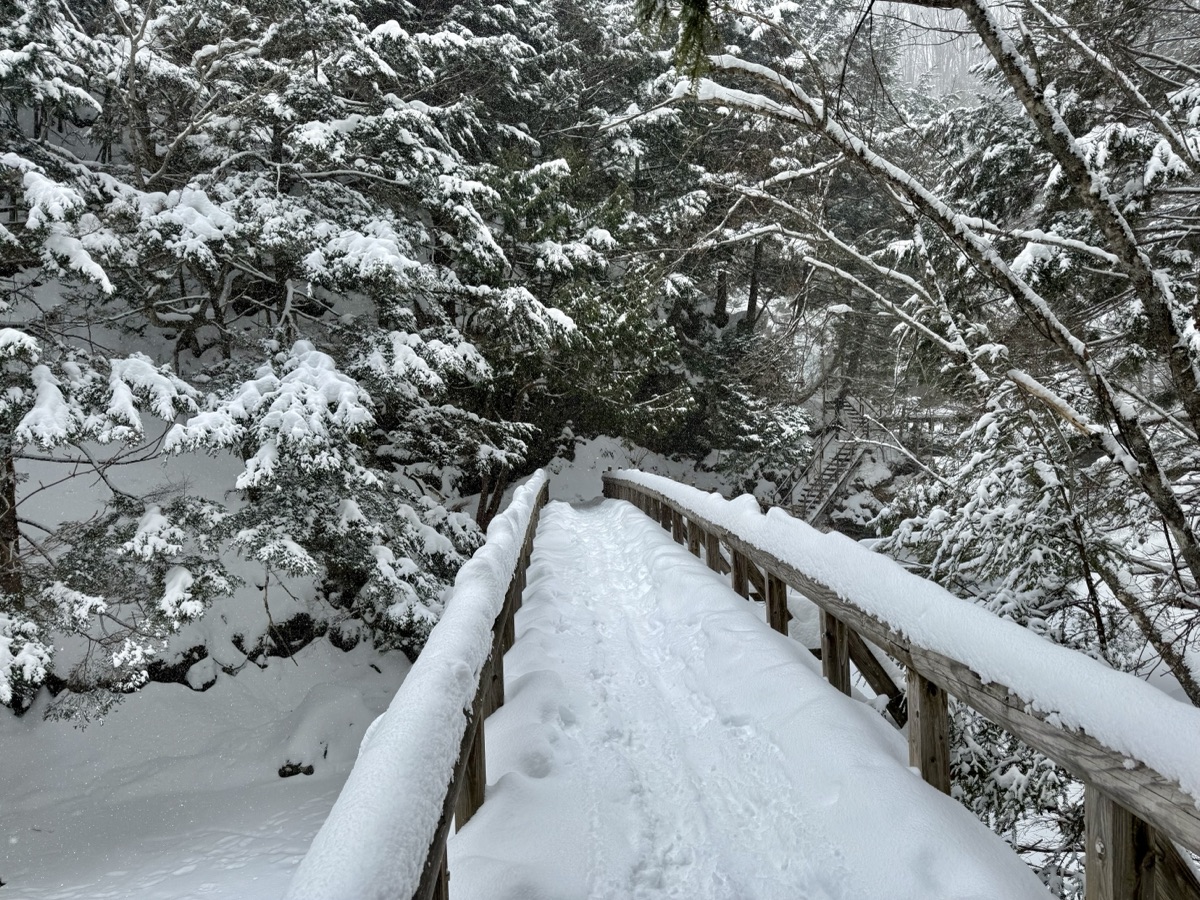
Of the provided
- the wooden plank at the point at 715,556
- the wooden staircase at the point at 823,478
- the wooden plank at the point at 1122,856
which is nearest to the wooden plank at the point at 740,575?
the wooden plank at the point at 715,556

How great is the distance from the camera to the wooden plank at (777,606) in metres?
4.18

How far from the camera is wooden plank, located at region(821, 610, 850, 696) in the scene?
3238mm

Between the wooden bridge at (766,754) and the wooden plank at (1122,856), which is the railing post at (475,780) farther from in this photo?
the wooden plank at (1122,856)

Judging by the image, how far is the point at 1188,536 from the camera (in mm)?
3188

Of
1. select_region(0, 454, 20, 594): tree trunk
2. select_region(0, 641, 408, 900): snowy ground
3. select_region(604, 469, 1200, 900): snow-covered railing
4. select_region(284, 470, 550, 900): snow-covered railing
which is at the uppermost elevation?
select_region(604, 469, 1200, 900): snow-covered railing

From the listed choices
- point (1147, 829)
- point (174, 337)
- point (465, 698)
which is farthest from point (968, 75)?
point (174, 337)

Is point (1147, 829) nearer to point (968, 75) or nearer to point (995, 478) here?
point (995, 478)

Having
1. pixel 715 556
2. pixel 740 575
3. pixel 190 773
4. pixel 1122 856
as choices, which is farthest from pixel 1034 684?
pixel 190 773

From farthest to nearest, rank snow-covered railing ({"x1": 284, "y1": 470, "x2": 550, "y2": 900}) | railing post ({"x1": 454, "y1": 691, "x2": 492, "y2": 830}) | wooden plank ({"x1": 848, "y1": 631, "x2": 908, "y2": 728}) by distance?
wooden plank ({"x1": 848, "y1": 631, "x2": 908, "y2": 728}) < railing post ({"x1": 454, "y1": 691, "x2": 492, "y2": 830}) < snow-covered railing ({"x1": 284, "y1": 470, "x2": 550, "y2": 900})

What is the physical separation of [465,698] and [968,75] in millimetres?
8746

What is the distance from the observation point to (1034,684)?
174 centimetres

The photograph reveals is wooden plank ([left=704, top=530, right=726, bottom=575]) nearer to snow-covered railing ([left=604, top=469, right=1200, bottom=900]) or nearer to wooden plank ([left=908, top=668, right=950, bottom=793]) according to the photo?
snow-covered railing ([left=604, top=469, right=1200, bottom=900])

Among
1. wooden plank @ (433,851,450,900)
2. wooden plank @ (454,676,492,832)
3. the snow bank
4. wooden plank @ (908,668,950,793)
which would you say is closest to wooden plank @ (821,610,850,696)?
the snow bank

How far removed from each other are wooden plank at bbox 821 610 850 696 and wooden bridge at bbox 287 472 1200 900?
11 mm
